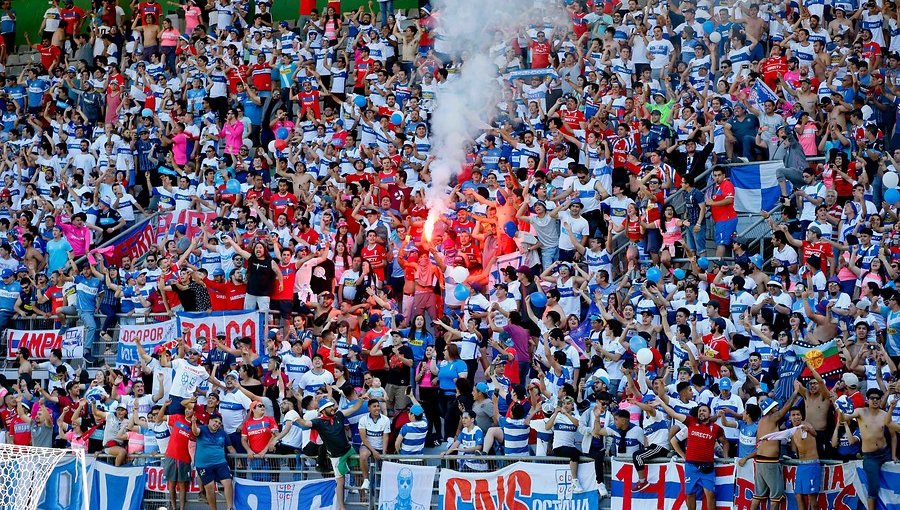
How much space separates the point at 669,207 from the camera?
67.4 feet

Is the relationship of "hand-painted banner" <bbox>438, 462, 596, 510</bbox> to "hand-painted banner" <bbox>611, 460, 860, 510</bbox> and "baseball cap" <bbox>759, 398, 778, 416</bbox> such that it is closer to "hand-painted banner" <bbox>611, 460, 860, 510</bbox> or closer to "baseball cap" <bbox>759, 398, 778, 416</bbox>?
"hand-painted banner" <bbox>611, 460, 860, 510</bbox>

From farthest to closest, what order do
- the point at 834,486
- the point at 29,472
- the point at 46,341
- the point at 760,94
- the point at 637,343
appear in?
1. the point at 46,341
2. the point at 760,94
3. the point at 637,343
4. the point at 834,486
5. the point at 29,472

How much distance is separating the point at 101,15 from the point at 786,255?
1722 centimetres

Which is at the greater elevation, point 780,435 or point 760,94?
point 760,94

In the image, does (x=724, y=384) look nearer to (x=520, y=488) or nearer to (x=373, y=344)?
(x=520, y=488)

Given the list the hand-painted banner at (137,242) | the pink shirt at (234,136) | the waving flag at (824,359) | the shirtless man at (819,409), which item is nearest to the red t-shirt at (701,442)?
the shirtless man at (819,409)

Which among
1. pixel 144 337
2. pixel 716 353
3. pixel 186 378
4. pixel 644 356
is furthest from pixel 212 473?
pixel 716 353

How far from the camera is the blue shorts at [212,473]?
19609 millimetres

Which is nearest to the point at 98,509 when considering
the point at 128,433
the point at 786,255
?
the point at 128,433

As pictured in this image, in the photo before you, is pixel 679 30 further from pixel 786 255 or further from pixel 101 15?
pixel 101 15

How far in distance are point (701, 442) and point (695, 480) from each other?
16.7 inches

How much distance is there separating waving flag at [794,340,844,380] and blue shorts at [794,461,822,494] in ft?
3.87

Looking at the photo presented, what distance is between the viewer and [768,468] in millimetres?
16703

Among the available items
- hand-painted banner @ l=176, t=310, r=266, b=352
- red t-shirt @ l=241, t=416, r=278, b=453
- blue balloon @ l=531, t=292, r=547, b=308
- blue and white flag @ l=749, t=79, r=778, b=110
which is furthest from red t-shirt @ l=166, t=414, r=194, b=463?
blue and white flag @ l=749, t=79, r=778, b=110
